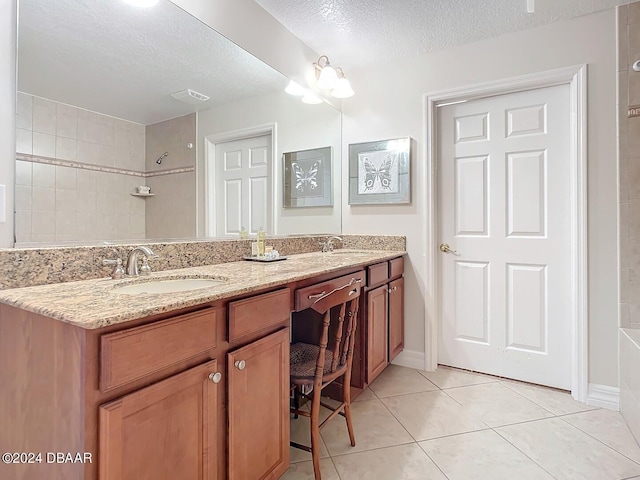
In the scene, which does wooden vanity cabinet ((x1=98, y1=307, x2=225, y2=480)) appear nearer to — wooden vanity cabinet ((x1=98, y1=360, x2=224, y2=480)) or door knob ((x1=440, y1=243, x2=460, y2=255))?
wooden vanity cabinet ((x1=98, y1=360, x2=224, y2=480))

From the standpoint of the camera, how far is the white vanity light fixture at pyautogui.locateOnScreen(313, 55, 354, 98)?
2.33 metres

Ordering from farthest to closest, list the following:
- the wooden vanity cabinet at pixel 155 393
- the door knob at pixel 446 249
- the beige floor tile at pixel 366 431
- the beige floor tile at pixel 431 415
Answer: the door knob at pixel 446 249, the beige floor tile at pixel 431 415, the beige floor tile at pixel 366 431, the wooden vanity cabinet at pixel 155 393

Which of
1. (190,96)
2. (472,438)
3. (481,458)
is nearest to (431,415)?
(472,438)

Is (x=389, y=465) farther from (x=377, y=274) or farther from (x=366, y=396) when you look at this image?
(x=377, y=274)

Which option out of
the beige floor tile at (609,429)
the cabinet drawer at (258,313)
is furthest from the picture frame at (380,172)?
the beige floor tile at (609,429)

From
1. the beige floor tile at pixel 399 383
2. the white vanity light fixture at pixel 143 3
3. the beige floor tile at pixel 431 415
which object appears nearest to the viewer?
the white vanity light fixture at pixel 143 3

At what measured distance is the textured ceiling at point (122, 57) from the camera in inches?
46.3

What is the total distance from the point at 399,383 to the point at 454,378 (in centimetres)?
39

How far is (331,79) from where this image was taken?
2332mm

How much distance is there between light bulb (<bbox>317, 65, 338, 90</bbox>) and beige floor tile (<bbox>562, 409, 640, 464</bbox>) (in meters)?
2.40

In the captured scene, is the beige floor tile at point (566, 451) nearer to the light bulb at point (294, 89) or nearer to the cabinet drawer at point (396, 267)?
the cabinet drawer at point (396, 267)

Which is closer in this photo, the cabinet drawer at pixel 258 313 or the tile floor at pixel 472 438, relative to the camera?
the cabinet drawer at pixel 258 313

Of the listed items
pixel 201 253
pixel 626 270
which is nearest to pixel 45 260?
pixel 201 253

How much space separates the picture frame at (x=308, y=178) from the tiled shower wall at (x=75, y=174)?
42.5 inches
